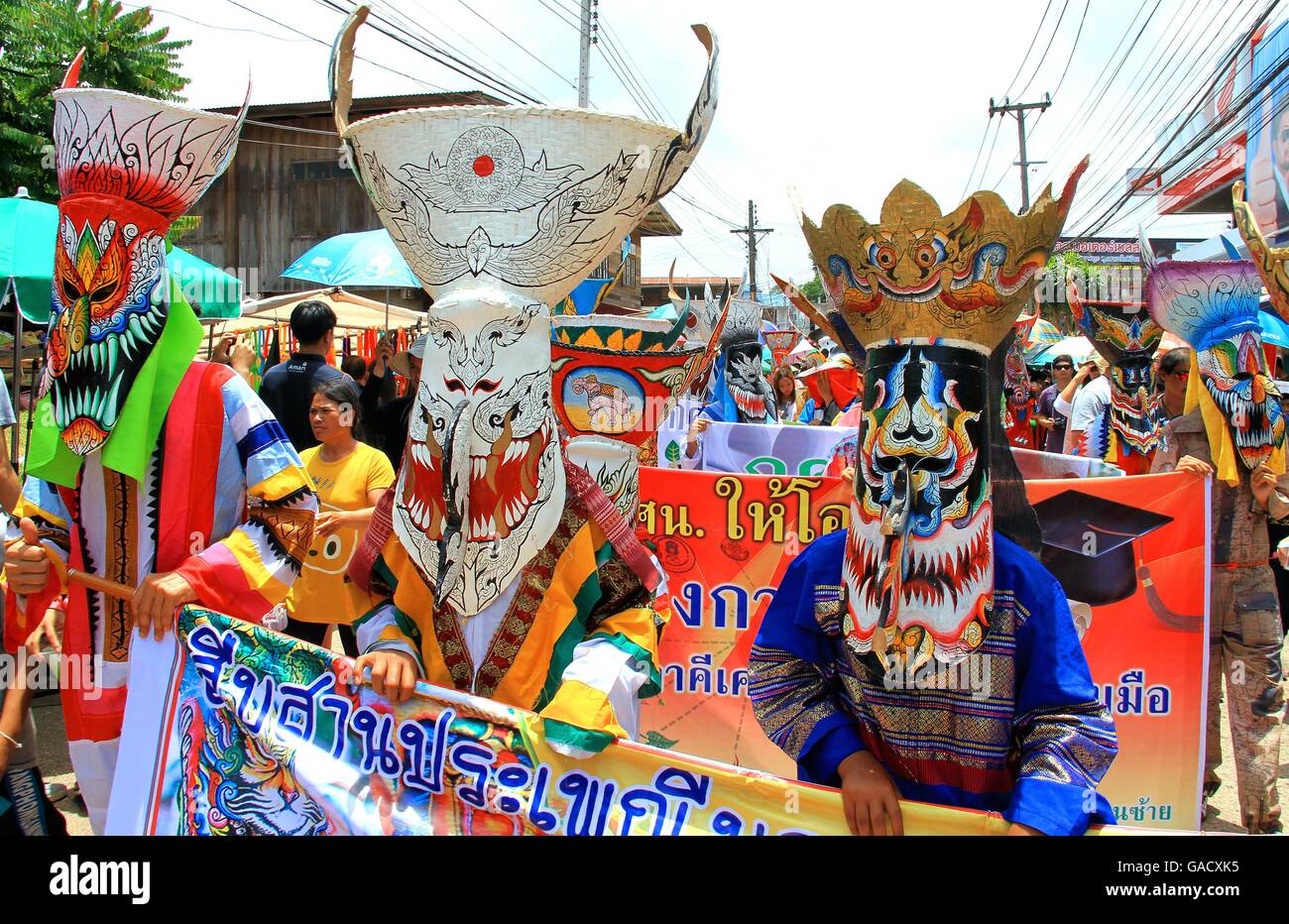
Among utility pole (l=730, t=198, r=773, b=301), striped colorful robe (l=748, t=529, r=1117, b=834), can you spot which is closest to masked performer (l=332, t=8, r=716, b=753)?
striped colorful robe (l=748, t=529, r=1117, b=834)

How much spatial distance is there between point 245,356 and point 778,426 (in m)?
3.77

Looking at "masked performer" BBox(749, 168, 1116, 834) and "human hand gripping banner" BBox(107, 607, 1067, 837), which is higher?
"masked performer" BBox(749, 168, 1116, 834)

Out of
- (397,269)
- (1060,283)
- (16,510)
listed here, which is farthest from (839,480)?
(1060,283)

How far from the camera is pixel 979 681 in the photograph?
2.11 m

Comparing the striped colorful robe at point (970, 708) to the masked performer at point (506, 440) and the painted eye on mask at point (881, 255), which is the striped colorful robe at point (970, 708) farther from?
the painted eye on mask at point (881, 255)

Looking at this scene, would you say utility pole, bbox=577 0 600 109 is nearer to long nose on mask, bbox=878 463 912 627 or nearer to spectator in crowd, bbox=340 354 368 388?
spectator in crowd, bbox=340 354 368 388

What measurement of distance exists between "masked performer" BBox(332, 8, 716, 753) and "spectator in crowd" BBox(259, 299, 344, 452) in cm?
284

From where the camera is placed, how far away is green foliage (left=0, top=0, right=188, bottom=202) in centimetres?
1148

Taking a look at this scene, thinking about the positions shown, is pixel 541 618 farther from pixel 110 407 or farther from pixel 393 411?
pixel 393 411

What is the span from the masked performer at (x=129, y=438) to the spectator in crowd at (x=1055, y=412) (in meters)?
8.76

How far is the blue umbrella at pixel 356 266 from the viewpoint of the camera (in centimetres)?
866

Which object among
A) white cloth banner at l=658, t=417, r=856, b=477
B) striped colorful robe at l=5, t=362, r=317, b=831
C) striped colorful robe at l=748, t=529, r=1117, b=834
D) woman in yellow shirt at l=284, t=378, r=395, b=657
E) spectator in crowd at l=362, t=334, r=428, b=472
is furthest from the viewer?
white cloth banner at l=658, t=417, r=856, b=477

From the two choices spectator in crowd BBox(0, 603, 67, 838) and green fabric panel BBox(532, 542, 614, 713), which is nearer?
green fabric panel BBox(532, 542, 614, 713)

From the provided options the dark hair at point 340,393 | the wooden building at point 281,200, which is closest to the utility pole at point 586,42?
the wooden building at point 281,200
